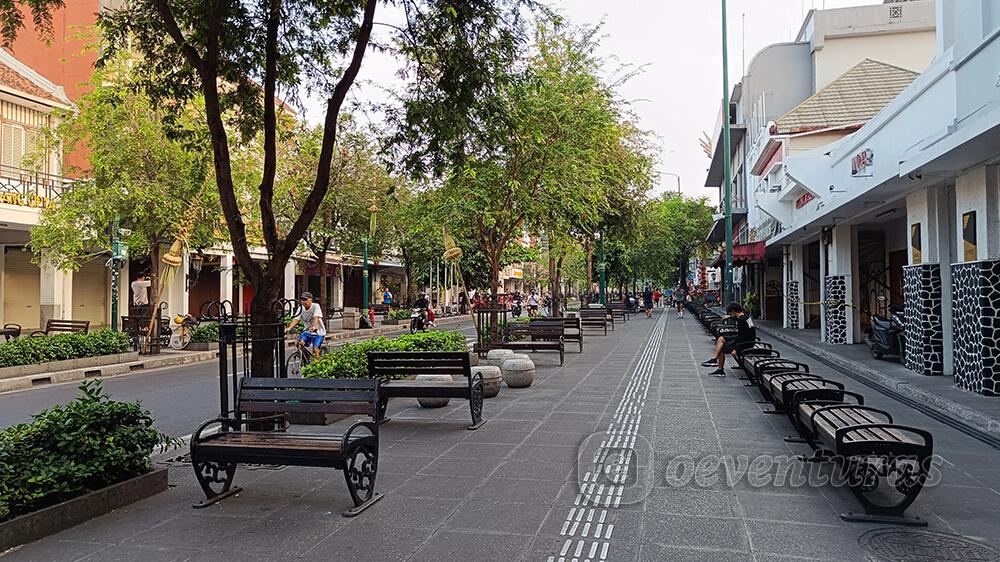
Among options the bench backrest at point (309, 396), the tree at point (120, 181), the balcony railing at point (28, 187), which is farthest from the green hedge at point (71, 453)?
→ the balcony railing at point (28, 187)

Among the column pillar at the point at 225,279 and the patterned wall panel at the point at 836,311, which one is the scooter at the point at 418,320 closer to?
the patterned wall panel at the point at 836,311

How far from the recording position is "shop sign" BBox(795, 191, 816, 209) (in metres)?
22.2

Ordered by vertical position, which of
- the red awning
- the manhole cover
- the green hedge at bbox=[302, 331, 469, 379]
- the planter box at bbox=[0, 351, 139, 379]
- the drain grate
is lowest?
the manhole cover

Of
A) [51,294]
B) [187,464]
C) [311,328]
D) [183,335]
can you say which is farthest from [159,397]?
[51,294]

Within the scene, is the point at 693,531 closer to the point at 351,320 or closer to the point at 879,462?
the point at 879,462

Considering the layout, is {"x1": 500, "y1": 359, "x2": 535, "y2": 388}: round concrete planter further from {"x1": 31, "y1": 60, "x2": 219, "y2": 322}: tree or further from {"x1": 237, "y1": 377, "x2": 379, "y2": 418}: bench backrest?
{"x1": 31, "y1": 60, "x2": 219, "y2": 322}: tree

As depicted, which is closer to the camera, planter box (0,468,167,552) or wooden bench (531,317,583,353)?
planter box (0,468,167,552)

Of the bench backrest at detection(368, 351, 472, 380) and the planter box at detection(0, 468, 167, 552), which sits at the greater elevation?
the bench backrest at detection(368, 351, 472, 380)

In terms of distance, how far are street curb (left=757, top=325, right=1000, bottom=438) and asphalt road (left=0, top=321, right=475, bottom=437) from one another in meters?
9.55

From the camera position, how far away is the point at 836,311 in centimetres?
1900

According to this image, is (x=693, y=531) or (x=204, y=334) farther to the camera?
(x=204, y=334)

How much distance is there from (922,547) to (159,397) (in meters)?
11.1

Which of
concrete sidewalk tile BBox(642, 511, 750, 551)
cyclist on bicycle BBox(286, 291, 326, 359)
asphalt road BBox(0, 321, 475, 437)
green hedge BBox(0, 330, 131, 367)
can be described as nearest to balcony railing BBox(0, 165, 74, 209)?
green hedge BBox(0, 330, 131, 367)

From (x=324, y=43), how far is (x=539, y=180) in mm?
7675
